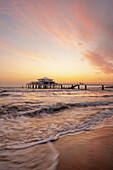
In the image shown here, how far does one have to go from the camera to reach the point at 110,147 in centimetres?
221

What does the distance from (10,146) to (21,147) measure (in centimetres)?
25

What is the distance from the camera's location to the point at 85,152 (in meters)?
2.05

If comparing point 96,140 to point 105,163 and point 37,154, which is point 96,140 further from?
point 37,154

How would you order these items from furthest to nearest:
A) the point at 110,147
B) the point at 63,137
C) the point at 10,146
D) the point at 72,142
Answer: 1. the point at 63,137
2. the point at 72,142
3. the point at 10,146
4. the point at 110,147

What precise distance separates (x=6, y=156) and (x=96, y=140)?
1.90 meters

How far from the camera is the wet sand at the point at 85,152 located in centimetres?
168

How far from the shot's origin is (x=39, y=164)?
1752mm

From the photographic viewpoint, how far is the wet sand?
1.68 m

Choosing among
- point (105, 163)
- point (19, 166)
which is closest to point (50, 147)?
point (19, 166)

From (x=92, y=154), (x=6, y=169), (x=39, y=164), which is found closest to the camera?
(x=6, y=169)

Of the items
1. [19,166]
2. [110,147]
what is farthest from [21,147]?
[110,147]

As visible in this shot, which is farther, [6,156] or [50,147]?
[50,147]

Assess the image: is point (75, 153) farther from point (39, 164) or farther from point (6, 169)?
point (6, 169)

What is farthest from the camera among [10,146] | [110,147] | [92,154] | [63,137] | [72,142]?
[63,137]
